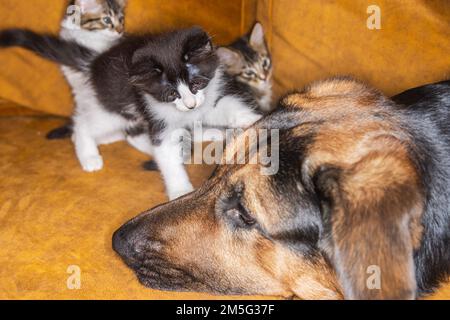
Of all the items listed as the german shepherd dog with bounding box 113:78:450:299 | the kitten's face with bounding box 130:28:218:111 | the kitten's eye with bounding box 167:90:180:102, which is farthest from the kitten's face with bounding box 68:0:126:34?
the german shepherd dog with bounding box 113:78:450:299

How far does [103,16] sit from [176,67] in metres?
0.88

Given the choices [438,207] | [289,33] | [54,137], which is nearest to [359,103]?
[438,207]

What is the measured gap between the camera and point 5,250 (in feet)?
7.40

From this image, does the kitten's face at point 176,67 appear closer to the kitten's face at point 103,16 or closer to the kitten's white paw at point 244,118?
the kitten's white paw at point 244,118

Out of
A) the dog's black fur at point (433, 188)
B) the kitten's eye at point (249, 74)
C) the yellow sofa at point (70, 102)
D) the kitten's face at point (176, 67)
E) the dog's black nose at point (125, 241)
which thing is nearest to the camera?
the dog's black fur at point (433, 188)

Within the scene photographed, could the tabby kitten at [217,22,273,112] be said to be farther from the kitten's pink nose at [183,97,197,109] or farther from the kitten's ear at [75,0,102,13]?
the kitten's ear at [75,0,102,13]

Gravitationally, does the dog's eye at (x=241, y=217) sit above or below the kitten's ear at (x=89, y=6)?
below

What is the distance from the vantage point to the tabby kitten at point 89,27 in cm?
330

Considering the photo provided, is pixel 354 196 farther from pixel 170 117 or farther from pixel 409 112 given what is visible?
pixel 170 117

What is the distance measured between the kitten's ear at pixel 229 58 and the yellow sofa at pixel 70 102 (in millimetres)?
149

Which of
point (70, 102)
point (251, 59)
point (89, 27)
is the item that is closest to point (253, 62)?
point (251, 59)

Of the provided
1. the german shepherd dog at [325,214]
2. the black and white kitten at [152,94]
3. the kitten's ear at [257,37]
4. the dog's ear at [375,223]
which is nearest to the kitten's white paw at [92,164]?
the black and white kitten at [152,94]

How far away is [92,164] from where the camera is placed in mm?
2865

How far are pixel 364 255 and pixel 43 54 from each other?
2408mm
